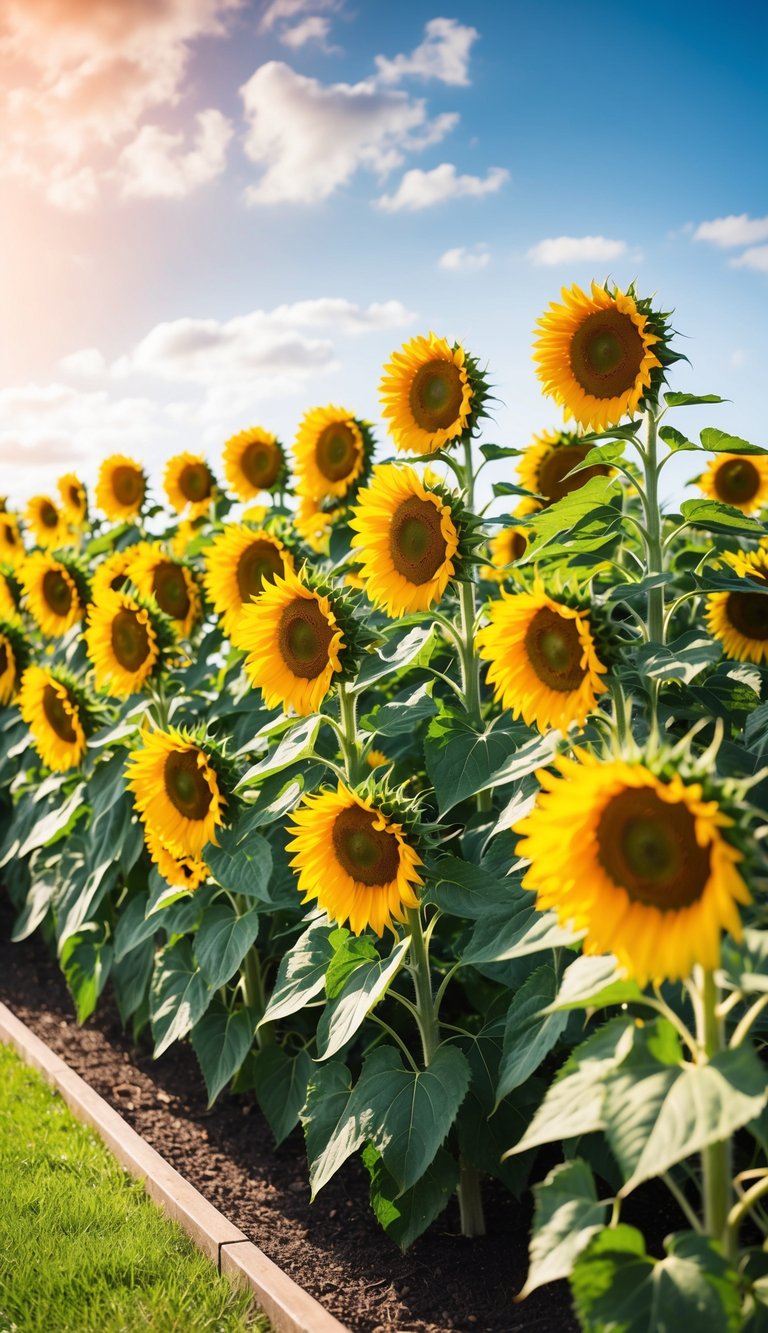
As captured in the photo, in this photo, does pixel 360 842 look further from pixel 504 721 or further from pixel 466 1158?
pixel 466 1158

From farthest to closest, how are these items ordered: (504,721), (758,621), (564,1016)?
(758,621)
(504,721)
(564,1016)

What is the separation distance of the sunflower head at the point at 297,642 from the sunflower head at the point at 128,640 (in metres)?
1.14

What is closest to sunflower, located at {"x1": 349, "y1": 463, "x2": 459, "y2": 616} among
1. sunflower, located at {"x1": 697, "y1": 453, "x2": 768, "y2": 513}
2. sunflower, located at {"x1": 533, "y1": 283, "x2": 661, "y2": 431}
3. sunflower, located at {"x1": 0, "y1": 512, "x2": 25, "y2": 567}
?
sunflower, located at {"x1": 533, "y1": 283, "x2": 661, "y2": 431}

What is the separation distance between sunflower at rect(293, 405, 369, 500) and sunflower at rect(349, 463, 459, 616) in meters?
1.34

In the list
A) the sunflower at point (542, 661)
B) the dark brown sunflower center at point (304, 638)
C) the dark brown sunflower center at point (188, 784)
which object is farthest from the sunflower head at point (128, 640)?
the sunflower at point (542, 661)

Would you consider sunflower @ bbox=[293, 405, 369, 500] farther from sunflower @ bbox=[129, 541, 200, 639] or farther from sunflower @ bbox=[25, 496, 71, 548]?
sunflower @ bbox=[25, 496, 71, 548]

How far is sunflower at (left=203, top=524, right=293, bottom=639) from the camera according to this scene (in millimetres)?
4238

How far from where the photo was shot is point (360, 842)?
9.53 ft

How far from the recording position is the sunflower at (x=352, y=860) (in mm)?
2879

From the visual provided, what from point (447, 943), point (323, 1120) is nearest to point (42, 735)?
point (447, 943)

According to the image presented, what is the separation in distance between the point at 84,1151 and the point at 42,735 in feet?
5.36

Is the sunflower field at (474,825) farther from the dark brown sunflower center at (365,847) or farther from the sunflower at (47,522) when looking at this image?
the sunflower at (47,522)

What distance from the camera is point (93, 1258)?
3260 millimetres

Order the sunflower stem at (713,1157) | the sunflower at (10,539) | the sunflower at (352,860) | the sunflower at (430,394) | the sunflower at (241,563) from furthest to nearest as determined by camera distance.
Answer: the sunflower at (10,539)
the sunflower at (241,563)
the sunflower at (430,394)
the sunflower at (352,860)
the sunflower stem at (713,1157)
